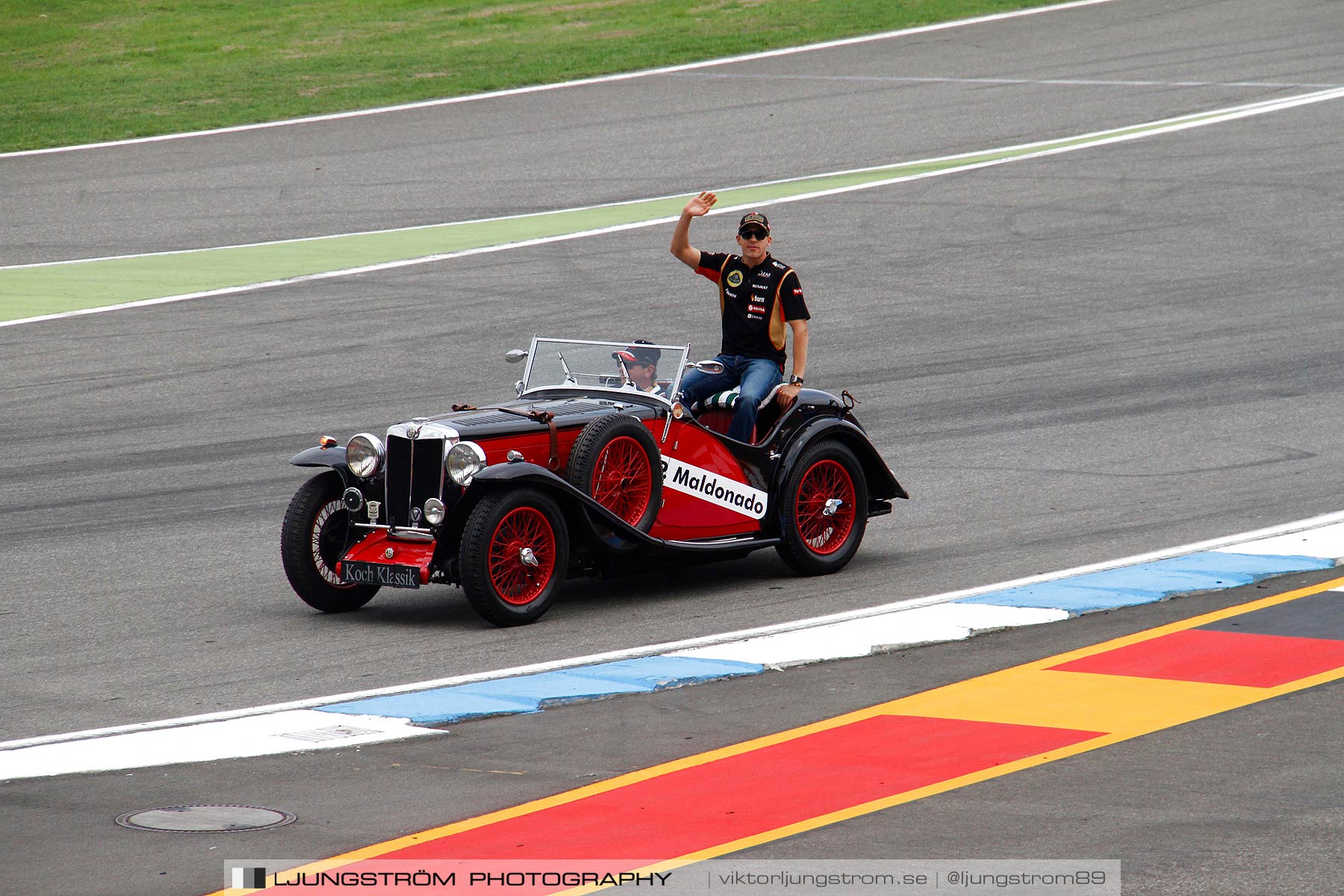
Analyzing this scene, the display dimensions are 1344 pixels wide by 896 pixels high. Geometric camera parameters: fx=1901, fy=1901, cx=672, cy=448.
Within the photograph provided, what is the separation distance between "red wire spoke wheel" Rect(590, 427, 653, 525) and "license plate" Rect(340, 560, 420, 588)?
1105mm

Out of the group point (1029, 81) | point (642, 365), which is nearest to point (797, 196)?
point (1029, 81)

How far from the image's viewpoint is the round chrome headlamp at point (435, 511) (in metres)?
10.1

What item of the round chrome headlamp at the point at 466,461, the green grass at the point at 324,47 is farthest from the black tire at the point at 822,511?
the green grass at the point at 324,47

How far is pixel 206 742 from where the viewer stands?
7.99 metres

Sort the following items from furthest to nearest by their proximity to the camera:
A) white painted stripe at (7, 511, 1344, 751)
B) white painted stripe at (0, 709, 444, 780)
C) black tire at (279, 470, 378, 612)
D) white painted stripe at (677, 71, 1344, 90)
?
white painted stripe at (677, 71, 1344, 90) < black tire at (279, 470, 378, 612) < white painted stripe at (7, 511, 1344, 751) < white painted stripe at (0, 709, 444, 780)

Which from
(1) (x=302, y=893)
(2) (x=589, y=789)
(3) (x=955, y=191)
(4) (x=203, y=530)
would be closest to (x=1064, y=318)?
(3) (x=955, y=191)

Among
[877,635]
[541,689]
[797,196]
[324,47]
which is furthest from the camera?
[324,47]

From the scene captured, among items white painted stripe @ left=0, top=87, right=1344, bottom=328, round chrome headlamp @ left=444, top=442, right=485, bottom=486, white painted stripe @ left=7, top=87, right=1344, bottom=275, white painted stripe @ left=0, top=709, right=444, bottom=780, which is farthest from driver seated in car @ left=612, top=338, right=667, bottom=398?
white painted stripe @ left=7, top=87, right=1344, bottom=275

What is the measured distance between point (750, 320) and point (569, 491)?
6.45 feet

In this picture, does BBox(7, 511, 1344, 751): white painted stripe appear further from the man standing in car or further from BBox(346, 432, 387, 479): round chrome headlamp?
BBox(346, 432, 387, 479): round chrome headlamp

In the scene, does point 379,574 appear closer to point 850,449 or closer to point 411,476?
point 411,476

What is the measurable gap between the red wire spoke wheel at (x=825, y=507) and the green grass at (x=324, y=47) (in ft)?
66.7

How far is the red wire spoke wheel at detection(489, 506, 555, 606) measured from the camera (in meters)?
10.0

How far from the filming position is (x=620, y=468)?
10570mm
